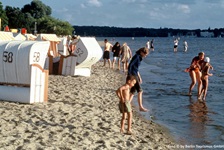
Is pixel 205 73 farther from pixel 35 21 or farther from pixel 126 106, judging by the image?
pixel 35 21

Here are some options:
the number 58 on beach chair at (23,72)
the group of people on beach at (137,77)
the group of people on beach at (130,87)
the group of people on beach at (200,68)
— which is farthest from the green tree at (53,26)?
the group of people on beach at (130,87)

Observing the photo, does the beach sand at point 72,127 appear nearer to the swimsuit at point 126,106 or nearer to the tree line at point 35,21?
the swimsuit at point 126,106

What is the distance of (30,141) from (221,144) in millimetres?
3648

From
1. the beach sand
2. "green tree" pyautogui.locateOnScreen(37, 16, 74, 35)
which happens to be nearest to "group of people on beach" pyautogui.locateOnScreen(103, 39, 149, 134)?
the beach sand

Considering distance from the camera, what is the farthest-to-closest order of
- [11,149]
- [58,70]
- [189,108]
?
[58,70] → [189,108] → [11,149]

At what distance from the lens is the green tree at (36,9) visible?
102 meters

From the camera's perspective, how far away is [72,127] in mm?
7441

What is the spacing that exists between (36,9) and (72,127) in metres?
98.0

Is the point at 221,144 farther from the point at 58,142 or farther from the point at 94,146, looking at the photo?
the point at 58,142

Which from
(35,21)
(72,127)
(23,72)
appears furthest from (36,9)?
(72,127)

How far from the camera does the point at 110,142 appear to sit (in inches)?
261

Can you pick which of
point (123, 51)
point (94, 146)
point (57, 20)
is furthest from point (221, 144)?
point (57, 20)

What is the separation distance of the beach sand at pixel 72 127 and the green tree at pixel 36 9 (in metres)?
93.3

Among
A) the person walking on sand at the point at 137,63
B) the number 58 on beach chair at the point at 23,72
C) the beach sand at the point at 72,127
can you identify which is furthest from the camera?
the number 58 on beach chair at the point at 23,72
